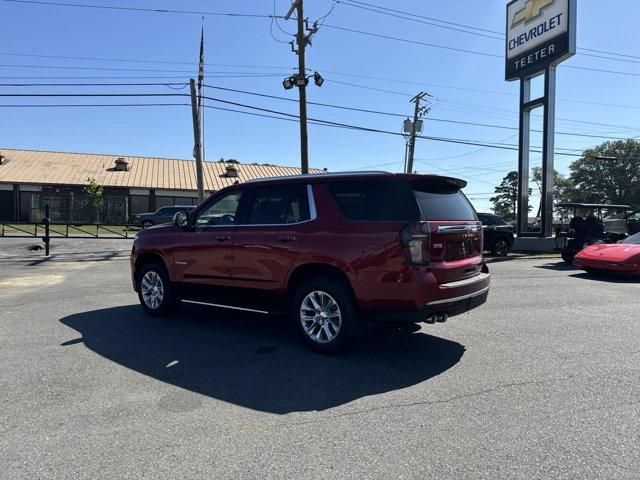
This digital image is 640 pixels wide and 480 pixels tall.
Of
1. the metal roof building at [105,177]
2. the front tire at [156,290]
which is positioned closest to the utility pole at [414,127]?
the metal roof building at [105,177]

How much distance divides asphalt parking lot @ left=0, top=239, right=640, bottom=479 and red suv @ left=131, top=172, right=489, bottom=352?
53 centimetres

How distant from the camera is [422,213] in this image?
5000mm

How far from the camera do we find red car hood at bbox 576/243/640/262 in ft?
39.1

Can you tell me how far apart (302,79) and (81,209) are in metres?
20.0

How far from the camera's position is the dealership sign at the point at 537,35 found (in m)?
20.5

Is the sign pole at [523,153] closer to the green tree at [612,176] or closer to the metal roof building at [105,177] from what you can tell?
the metal roof building at [105,177]

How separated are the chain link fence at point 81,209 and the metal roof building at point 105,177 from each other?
4.61 ft

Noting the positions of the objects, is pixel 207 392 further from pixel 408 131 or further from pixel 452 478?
pixel 408 131

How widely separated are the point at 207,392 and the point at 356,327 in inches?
63.5

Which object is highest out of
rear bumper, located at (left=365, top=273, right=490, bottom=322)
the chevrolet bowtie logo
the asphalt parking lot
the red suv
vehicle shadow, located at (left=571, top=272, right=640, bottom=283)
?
the chevrolet bowtie logo

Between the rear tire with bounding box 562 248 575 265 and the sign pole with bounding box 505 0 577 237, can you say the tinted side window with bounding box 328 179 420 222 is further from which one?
the sign pole with bounding box 505 0 577 237

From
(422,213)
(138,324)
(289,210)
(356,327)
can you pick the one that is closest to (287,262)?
(289,210)

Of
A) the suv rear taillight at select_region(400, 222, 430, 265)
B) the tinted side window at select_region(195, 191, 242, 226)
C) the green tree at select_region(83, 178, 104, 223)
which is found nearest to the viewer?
the suv rear taillight at select_region(400, 222, 430, 265)

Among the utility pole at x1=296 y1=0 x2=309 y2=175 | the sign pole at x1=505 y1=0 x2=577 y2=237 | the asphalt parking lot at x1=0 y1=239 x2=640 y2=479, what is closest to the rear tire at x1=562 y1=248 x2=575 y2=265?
the sign pole at x1=505 y1=0 x2=577 y2=237
